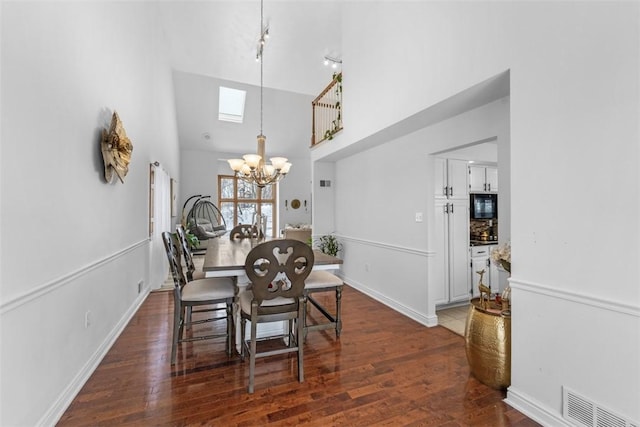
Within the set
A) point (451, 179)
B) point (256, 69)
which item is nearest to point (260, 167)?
point (451, 179)

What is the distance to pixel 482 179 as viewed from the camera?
3877mm

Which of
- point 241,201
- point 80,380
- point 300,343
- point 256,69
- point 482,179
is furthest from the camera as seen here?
point 241,201

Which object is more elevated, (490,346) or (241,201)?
(241,201)

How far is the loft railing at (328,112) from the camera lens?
433 centimetres

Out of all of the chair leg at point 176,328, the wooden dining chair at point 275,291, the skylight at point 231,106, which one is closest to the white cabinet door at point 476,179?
the wooden dining chair at point 275,291

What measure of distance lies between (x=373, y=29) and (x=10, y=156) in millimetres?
3467

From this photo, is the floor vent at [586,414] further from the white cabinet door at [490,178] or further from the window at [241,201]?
the window at [241,201]

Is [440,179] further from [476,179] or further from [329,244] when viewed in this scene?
[329,244]

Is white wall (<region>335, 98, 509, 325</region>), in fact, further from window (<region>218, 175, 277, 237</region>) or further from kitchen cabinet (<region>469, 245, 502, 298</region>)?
window (<region>218, 175, 277, 237</region>)

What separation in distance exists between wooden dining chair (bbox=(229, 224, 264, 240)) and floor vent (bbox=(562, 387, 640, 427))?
3.66 meters

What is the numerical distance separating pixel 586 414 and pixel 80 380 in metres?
3.08

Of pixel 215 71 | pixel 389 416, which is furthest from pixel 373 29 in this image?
pixel 215 71

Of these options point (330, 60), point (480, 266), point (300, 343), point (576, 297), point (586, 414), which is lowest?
point (586, 414)

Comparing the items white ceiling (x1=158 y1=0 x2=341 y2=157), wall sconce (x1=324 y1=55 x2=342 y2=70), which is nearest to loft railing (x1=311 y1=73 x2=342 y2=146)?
wall sconce (x1=324 y1=55 x2=342 y2=70)
